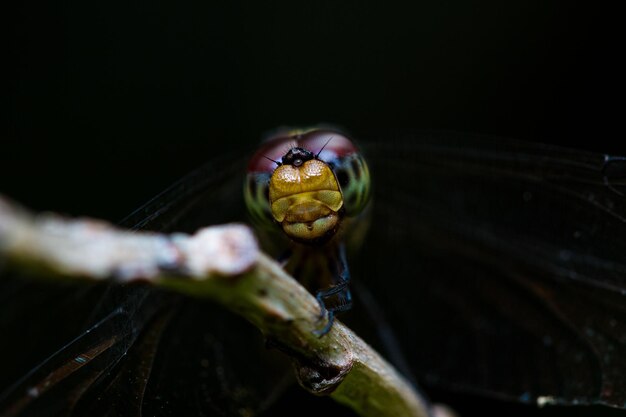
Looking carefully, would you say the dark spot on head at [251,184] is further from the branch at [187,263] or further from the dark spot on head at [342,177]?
the branch at [187,263]

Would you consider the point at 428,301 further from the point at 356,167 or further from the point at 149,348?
the point at 149,348

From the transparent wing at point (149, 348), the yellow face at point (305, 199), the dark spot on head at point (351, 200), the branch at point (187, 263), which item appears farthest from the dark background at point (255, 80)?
the branch at point (187, 263)

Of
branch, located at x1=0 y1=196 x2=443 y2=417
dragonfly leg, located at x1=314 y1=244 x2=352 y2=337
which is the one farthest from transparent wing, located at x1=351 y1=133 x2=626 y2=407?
branch, located at x1=0 y1=196 x2=443 y2=417

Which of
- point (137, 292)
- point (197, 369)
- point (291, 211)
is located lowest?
point (197, 369)

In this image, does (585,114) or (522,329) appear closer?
(522,329)

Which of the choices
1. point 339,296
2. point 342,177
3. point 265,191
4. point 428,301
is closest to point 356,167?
point 342,177

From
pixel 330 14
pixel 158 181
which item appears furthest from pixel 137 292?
pixel 330 14

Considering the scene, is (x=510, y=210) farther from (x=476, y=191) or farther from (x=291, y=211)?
(x=291, y=211)

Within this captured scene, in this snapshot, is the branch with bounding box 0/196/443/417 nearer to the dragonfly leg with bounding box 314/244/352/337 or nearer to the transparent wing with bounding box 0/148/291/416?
the dragonfly leg with bounding box 314/244/352/337
